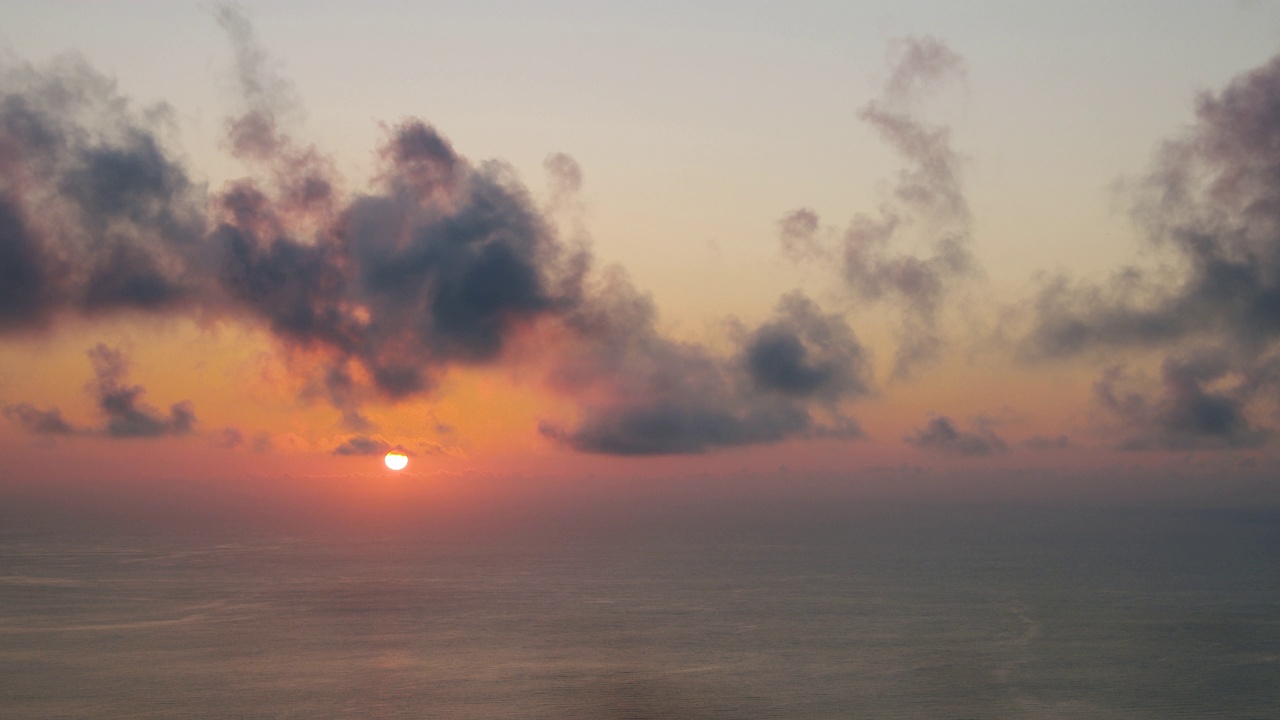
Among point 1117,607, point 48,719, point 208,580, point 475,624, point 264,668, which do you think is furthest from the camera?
point 208,580

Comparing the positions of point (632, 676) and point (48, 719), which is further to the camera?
point (632, 676)

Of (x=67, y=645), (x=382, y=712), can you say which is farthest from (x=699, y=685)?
(x=67, y=645)

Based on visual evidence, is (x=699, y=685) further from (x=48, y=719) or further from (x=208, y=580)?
(x=208, y=580)

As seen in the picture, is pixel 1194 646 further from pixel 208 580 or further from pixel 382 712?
pixel 208 580

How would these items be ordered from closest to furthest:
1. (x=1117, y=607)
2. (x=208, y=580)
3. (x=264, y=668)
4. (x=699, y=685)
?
1. (x=699, y=685)
2. (x=264, y=668)
3. (x=1117, y=607)
4. (x=208, y=580)

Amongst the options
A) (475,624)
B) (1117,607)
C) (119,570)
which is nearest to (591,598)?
(475,624)

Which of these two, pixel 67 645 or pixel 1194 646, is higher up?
pixel 67 645
